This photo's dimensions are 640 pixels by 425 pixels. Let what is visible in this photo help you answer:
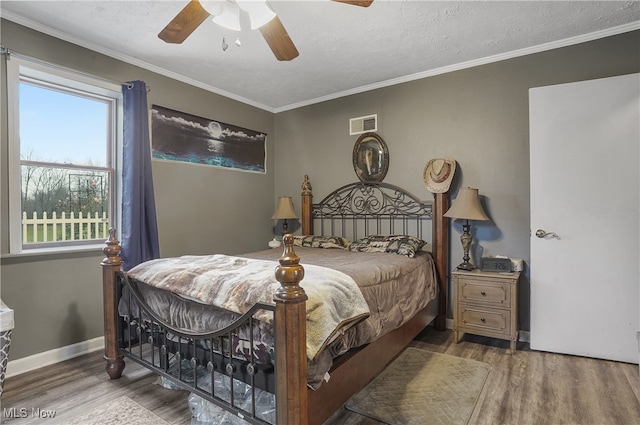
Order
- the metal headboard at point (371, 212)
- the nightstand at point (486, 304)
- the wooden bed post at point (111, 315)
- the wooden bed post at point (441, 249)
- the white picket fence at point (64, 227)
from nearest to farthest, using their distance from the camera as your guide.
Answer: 1. the wooden bed post at point (111, 315)
2. the white picket fence at point (64, 227)
3. the nightstand at point (486, 304)
4. the wooden bed post at point (441, 249)
5. the metal headboard at point (371, 212)

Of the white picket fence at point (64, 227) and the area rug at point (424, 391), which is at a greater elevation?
the white picket fence at point (64, 227)

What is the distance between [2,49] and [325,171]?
303 cm

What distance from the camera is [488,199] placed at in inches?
127

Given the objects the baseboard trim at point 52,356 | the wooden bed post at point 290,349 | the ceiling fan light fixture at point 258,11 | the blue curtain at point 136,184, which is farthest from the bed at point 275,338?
the ceiling fan light fixture at point 258,11

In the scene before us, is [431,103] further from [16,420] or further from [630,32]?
[16,420]

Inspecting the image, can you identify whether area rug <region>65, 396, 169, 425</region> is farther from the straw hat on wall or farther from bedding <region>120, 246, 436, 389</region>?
the straw hat on wall

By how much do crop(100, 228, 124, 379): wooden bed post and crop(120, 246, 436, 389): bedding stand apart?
→ 0.09m

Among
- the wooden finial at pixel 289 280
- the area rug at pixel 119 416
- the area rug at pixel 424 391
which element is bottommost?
the area rug at pixel 424 391

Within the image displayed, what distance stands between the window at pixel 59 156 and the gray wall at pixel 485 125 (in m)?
2.45

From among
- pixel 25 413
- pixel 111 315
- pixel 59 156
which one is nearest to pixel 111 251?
pixel 111 315

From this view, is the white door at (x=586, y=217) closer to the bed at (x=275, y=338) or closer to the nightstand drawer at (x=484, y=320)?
the nightstand drawer at (x=484, y=320)

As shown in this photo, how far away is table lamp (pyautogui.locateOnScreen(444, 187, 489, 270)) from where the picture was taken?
9.72 ft

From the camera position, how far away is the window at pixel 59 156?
8.16 feet

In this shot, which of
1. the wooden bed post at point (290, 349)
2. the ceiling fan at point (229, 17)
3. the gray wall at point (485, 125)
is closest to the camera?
the wooden bed post at point (290, 349)
